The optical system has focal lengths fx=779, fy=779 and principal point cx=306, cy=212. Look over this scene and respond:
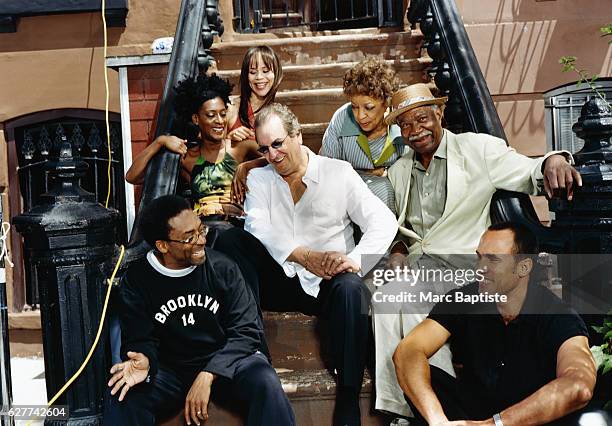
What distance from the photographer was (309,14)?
30.8 ft

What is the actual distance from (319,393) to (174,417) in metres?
0.74

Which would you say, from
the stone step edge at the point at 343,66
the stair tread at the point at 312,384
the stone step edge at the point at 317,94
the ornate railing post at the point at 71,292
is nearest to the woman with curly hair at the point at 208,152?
the ornate railing post at the point at 71,292

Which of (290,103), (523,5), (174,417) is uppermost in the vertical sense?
(523,5)

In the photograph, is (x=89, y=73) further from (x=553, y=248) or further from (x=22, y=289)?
(x=553, y=248)

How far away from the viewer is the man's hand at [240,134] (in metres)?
5.12

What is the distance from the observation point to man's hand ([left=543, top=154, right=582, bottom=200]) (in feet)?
12.5

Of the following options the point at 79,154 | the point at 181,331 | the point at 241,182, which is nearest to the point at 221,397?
the point at 181,331

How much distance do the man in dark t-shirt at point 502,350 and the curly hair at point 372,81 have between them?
135cm

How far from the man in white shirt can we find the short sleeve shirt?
0.52 meters

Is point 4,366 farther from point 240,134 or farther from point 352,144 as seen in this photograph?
point 352,144

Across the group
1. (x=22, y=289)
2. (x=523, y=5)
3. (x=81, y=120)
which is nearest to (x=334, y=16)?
Result: (x=523, y=5)

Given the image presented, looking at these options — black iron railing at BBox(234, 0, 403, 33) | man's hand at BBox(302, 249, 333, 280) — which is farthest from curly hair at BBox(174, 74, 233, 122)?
black iron railing at BBox(234, 0, 403, 33)

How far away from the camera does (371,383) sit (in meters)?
3.99

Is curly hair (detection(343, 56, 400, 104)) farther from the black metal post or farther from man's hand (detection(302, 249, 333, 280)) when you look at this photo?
the black metal post
